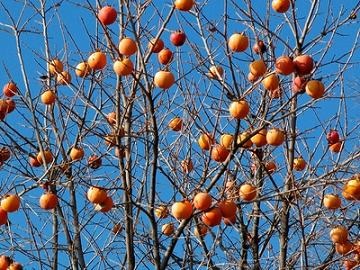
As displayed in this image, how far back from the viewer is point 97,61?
478 cm

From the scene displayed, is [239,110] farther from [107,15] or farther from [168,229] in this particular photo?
[168,229]

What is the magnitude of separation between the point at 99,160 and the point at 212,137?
A: 90 cm

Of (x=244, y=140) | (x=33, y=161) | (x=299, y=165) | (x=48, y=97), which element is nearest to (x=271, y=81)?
(x=244, y=140)

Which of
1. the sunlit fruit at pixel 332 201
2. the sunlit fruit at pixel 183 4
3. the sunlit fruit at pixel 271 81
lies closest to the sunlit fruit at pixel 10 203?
the sunlit fruit at pixel 183 4

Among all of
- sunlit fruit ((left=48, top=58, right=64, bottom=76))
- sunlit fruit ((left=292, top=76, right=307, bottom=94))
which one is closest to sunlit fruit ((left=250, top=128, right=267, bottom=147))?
sunlit fruit ((left=292, top=76, right=307, bottom=94))

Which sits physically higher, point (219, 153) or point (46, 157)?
point (46, 157)

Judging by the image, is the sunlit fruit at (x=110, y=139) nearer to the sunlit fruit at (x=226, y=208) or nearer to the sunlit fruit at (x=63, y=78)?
the sunlit fruit at (x=63, y=78)

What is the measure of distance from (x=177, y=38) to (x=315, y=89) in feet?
3.71

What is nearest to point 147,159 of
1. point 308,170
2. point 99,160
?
point 99,160

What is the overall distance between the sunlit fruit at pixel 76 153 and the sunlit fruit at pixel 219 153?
1.14m

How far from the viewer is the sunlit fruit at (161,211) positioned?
197 inches

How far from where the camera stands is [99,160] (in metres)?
5.35

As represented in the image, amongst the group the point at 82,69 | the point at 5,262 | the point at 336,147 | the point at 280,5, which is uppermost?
the point at 280,5

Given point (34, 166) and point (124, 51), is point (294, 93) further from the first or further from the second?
point (34, 166)
